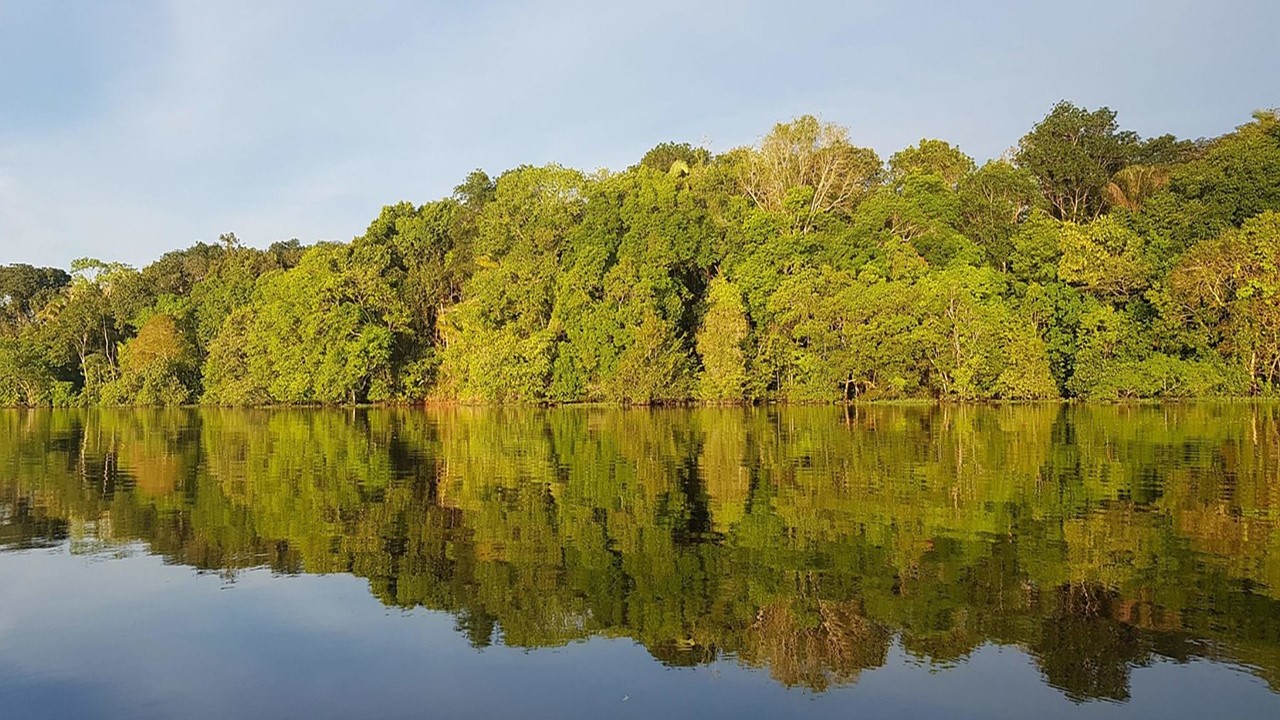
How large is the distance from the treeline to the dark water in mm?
30178

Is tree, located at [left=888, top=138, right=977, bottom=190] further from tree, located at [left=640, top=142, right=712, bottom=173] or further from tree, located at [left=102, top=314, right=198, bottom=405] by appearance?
tree, located at [left=102, top=314, right=198, bottom=405]

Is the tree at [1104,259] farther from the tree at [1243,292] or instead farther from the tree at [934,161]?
the tree at [934,161]

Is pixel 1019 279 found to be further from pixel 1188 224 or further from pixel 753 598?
pixel 753 598

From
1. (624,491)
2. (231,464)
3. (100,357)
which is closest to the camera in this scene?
(624,491)

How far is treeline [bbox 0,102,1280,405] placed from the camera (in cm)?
4775

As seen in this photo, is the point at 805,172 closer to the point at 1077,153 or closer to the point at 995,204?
the point at 995,204

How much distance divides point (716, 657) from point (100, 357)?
8354 cm

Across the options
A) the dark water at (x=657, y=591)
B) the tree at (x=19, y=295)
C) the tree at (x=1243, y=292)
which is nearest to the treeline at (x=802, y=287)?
the tree at (x=1243, y=292)

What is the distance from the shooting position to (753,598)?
8.98 m

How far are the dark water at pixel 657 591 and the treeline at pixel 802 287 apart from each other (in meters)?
30.2

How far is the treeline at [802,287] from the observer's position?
157 feet

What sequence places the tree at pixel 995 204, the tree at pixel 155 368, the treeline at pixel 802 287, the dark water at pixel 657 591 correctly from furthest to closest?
the tree at pixel 155 368
the tree at pixel 995 204
the treeline at pixel 802 287
the dark water at pixel 657 591

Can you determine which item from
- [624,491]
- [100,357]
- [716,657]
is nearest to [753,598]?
[716,657]

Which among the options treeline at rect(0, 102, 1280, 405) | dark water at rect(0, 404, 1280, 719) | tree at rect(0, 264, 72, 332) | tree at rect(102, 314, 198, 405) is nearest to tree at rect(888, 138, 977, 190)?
treeline at rect(0, 102, 1280, 405)
